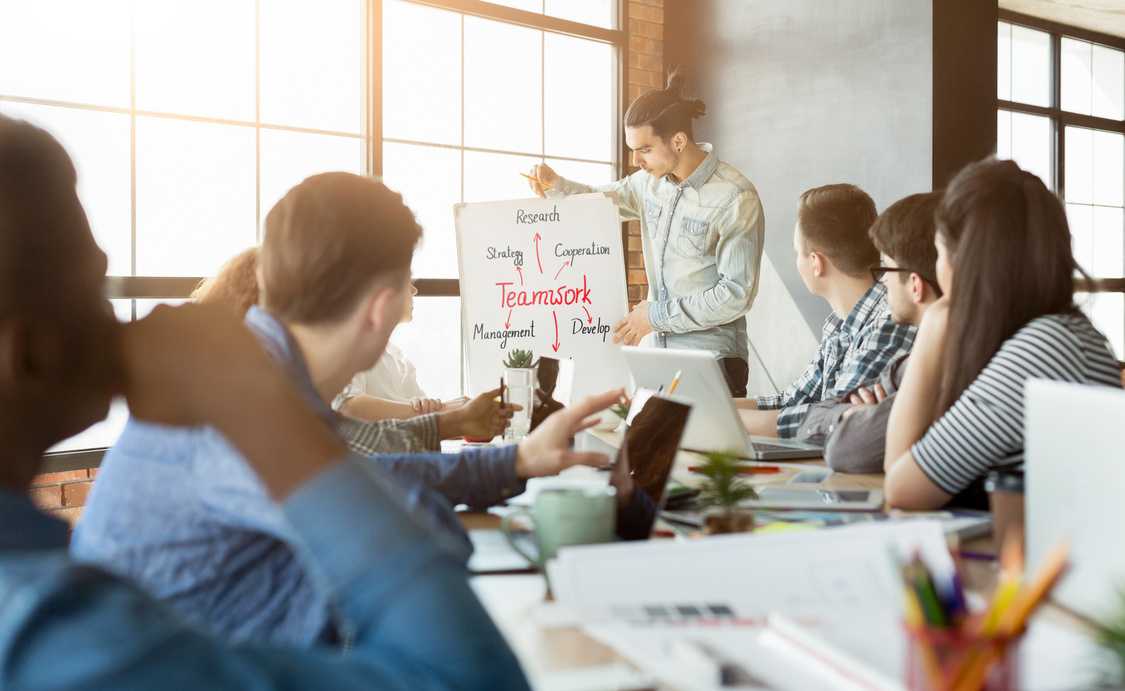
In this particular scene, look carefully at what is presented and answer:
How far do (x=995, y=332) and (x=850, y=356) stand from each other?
1.04m

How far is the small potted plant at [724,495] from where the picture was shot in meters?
1.20

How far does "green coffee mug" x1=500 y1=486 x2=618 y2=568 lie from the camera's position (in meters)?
1.15

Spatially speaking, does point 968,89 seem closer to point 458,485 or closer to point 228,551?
point 458,485

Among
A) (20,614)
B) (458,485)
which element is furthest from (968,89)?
(20,614)

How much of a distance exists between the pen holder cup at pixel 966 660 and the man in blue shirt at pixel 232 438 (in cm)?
27

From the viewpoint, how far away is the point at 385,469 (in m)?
1.55

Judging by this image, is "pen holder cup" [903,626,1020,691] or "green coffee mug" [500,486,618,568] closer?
"pen holder cup" [903,626,1020,691]

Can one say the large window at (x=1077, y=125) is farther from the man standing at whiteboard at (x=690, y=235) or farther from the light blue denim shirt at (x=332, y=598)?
the light blue denim shirt at (x=332, y=598)

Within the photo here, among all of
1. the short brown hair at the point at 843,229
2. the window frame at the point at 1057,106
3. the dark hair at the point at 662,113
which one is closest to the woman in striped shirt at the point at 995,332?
the short brown hair at the point at 843,229

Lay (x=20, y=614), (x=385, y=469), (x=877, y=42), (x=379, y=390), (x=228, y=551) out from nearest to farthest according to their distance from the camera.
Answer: (x=20, y=614) → (x=228, y=551) → (x=385, y=469) → (x=379, y=390) → (x=877, y=42)

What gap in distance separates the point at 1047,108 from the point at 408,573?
638 cm

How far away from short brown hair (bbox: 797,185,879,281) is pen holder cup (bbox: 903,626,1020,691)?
2.21 meters

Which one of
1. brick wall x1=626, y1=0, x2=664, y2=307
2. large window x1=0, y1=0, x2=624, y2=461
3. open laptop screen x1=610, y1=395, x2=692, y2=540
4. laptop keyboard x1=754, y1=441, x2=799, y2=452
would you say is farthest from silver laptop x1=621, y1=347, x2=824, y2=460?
brick wall x1=626, y1=0, x2=664, y2=307

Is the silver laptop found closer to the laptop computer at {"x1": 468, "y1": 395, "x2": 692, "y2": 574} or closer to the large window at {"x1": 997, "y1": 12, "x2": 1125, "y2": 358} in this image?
the laptop computer at {"x1": 468, "y1": 395, "x2": 692, "y2": 574}
